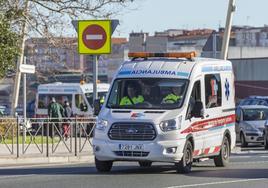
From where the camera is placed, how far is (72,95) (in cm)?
4462

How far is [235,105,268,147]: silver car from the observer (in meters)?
34.8

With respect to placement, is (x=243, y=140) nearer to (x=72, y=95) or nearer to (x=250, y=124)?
(x=250, y=124)

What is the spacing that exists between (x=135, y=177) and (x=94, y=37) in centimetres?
914

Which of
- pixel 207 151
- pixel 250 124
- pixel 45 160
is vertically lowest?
pixel 250 124

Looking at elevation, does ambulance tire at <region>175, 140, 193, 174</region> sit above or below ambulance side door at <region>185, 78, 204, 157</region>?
below

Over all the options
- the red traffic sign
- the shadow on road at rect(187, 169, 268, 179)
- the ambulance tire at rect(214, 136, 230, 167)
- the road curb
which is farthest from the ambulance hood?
the red traffic sign

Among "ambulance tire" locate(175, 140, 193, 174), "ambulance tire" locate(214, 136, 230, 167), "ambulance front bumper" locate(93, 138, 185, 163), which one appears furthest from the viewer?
"ambulance tire" locate(214, 136, 230, 167)

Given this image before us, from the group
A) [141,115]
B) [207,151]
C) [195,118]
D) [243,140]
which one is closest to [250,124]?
[243,140]

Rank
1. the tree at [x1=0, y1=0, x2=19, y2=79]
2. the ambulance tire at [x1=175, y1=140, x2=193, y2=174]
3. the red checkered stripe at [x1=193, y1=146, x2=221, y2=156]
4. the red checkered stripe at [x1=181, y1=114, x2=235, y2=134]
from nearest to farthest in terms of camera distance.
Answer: the ambulance tire at [x1=175, y1=140, x2=193, y2=174], the red checkered stripe at [x1=181, y1=114, x2=235, y2=134], the red checkered stripe at [x1=193, y1=146, x2=221, y2=156], the tree at [x1=0, y1=0, x2=19, y2=79]

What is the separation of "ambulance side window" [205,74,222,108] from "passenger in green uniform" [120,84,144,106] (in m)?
1.88

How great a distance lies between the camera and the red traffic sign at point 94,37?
25.5 m

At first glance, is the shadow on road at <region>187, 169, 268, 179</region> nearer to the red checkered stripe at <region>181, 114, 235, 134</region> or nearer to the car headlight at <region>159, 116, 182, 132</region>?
the red checkered stripe at <region>181, 114, 235, 134</region>

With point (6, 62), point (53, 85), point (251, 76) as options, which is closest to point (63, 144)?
point (6, 62)

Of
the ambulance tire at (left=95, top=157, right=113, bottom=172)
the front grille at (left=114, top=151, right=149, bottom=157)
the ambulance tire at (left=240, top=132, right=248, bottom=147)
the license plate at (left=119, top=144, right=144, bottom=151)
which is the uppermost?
the license plate at (left=119, top=144, right=144, bottom=151)
